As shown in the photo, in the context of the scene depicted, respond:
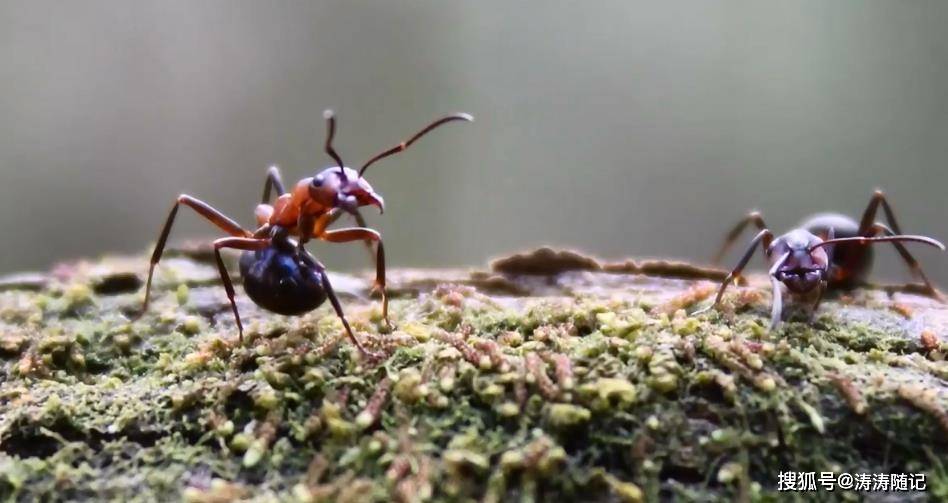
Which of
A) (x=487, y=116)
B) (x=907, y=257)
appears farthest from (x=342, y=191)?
(x=487, y=116)

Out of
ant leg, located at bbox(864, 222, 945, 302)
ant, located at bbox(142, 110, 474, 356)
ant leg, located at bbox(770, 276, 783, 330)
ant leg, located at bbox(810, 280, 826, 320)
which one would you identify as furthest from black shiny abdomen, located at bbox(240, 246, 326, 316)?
ant leg, located at bbox(864, 222, 945, 302)

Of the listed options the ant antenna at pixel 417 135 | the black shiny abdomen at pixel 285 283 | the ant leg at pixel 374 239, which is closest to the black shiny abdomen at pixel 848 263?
the ant antenna at pixel 417 135

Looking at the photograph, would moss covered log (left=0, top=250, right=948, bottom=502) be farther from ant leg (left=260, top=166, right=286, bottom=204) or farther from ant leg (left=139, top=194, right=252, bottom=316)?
ant leg (left=260, top=166, right=286, bottom=204)

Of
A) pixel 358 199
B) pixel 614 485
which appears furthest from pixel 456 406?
pixel 358 199

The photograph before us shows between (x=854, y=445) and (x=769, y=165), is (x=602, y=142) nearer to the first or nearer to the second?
(x=769, y=165)

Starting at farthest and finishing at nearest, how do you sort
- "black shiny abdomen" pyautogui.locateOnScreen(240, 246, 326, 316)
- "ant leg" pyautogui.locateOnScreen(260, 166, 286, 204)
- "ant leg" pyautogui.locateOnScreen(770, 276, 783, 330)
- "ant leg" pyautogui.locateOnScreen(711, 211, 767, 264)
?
"ant leg" pyautogui.locateOnScreen(711, 211, 767, 264) → "ant leg" pyautogui.locateOnScreen(260, 166, 286, 204) → "black shiny abdomen" pyautogui.locateOnScreen(240, 246, 326, 316) → "ant leg" pyautogui.locateOnScreen(770, 276, 783, 330)

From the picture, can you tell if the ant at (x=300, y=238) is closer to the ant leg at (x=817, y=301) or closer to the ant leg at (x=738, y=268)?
the ant leg at (x=738, y=268)
